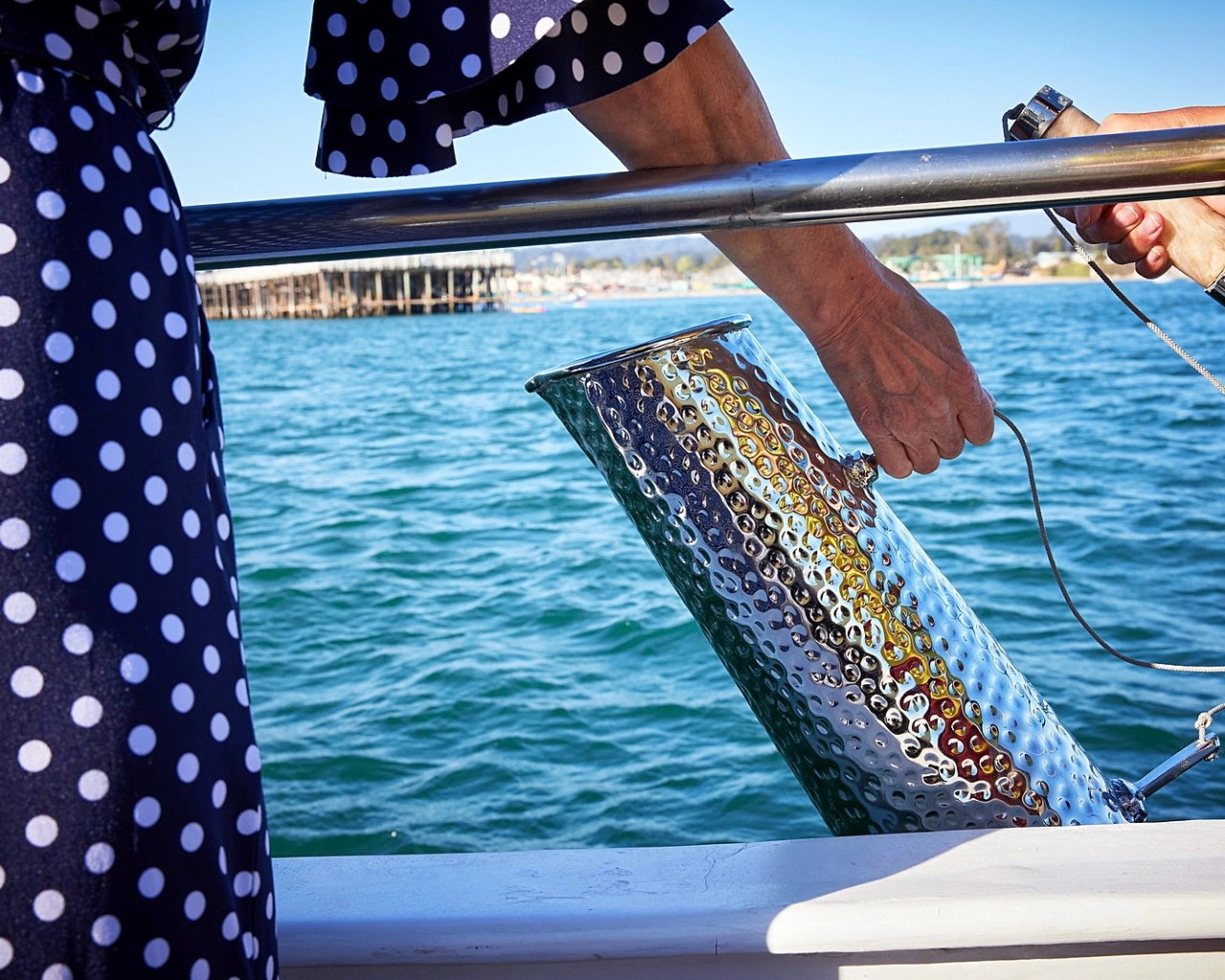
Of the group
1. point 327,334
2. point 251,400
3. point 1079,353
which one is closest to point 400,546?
point 251,400

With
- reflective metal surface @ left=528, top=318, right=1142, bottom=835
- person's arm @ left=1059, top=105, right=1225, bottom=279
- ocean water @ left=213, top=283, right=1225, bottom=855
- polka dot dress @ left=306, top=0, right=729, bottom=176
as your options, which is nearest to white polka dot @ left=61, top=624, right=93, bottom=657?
polka dot dress @ left=306, top=0, right=729, bottom=176

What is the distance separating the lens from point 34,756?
1.18ft

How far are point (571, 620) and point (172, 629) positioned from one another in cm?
502

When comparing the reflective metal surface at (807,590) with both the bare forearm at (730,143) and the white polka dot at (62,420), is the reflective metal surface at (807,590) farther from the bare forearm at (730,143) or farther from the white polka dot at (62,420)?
the white polka dot at (62,420)

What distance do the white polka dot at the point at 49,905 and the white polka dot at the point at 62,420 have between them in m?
0.15

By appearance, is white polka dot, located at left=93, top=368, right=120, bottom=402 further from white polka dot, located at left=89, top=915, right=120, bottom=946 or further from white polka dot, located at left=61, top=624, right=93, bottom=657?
white polka dot, located at left=89, top=915, right=120, bottom=946

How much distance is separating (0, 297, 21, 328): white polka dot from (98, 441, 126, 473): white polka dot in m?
0.05

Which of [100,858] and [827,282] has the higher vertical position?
[827,282]

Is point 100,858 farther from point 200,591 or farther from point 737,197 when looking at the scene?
point 737,197

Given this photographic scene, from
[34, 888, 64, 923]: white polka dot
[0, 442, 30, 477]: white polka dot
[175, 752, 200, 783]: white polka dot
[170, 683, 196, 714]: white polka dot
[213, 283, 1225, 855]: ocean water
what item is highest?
[0, 442, 30, 477]: white polka dot

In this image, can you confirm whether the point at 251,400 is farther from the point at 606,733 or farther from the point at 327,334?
the point at 327,334

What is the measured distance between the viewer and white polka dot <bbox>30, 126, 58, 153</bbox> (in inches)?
14.8

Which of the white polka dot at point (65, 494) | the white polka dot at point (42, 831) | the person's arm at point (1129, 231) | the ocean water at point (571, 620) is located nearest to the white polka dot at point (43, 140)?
the white polka dot at point (65, 494)

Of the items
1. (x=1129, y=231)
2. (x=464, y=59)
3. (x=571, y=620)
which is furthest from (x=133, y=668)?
(x=571, y=620)
